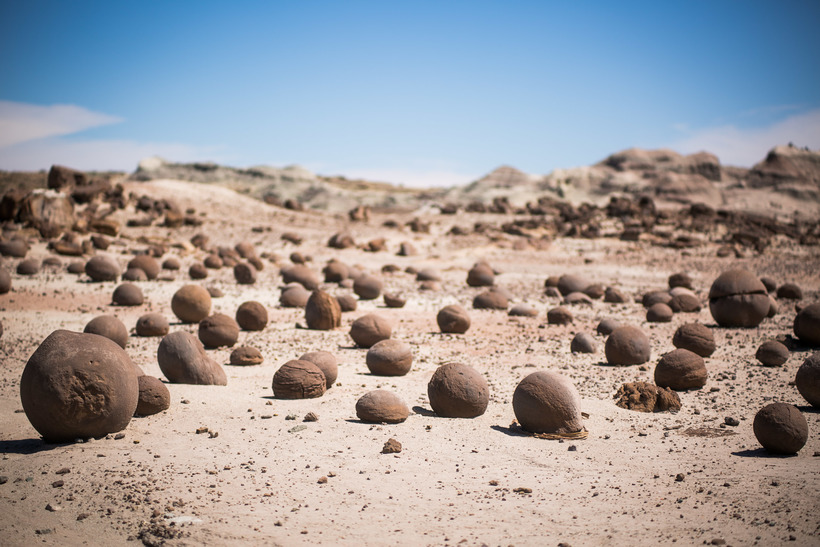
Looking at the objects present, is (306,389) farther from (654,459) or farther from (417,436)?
(654,459)

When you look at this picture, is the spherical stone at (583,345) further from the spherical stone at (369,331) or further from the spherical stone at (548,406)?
the spherical stone at (548,406)

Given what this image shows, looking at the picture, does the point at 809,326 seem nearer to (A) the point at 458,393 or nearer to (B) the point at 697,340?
(B) the point at 697,340

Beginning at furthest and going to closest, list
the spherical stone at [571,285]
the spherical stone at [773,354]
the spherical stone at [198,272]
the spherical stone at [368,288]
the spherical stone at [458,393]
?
the spherical stone at [198,272]
the spherical stone at [571,285]
the spherical stone at [368,288]
the spherical stone at [773,354]
the spherical stone at [458,393]

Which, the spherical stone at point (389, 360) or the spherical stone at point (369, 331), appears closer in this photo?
the spherical stone at point (389, 360)

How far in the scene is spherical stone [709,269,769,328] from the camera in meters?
13.3

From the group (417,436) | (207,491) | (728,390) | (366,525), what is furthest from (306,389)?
(728,390)

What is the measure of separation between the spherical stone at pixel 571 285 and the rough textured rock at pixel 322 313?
8.14 meters

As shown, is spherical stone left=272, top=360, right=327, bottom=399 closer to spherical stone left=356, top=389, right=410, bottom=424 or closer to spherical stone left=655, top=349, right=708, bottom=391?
spherical stone left=356, top=389, right=410, bottom=424

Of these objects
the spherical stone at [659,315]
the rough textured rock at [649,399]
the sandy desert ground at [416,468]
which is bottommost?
the sandy desert ground at [416,468]

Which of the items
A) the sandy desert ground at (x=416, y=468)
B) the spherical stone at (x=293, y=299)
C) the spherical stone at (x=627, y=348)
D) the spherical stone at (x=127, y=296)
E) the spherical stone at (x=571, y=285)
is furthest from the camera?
the spherical stone at (x=571, y=285)

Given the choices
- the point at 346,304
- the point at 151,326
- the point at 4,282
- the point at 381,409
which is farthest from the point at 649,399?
the point at 4,282

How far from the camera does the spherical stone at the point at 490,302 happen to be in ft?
51.4

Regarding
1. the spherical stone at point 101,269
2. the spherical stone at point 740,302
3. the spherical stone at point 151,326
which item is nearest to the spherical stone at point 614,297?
the spherical stone at point 740,302

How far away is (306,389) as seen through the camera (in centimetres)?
807
